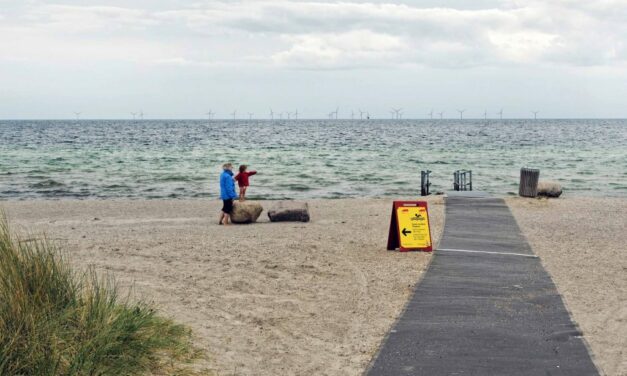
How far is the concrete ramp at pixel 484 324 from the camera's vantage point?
7445mm

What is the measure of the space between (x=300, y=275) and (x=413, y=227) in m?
3.24

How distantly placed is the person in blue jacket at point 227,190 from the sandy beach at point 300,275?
1.59 feet

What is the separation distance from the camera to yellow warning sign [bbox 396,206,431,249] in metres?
14.2

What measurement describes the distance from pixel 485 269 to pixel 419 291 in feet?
6.49

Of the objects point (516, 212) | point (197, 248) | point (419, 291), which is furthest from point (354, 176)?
point (419, 291)

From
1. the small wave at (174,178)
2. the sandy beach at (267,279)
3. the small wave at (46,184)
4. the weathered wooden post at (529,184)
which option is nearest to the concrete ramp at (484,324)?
the sandy beach at (267,279)

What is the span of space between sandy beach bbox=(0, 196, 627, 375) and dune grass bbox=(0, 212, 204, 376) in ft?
2.23

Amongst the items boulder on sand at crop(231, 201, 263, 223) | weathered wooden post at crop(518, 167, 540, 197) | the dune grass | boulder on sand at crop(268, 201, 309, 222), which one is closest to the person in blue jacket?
boulder on sand at crop(231, 201, 263, 223)

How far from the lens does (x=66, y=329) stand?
6.69 metres

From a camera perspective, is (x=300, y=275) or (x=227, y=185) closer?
(x=300, y=275)

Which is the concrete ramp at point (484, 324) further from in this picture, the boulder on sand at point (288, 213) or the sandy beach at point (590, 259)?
the boulder on sand at point (288, 213)

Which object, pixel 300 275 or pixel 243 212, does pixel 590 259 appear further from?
pixel 243 212

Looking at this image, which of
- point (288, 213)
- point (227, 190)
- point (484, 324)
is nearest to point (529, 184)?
point (288, 213)

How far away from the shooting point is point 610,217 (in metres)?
20.9
